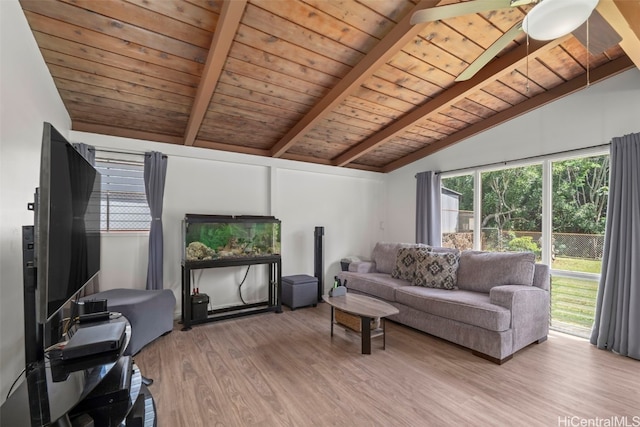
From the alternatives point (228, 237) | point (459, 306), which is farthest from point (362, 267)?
point (228, 237)

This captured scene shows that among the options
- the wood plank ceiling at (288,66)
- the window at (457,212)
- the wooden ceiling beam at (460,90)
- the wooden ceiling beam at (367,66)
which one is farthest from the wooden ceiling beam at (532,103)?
the wooden ceiling beam at (367,66)

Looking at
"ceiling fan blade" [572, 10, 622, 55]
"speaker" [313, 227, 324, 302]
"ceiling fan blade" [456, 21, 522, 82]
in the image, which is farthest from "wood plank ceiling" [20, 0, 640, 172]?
"speaker" [313, 227, 324, 302]

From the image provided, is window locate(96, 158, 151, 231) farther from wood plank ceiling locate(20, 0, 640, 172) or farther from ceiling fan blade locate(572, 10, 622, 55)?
ceiling fan blade locate(572, 10, 622, 55)

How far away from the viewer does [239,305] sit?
4.07 m

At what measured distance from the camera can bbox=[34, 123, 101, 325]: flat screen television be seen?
3.50 feet

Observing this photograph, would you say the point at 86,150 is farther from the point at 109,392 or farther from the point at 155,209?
the point at 109,392

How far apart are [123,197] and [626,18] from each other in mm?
4782

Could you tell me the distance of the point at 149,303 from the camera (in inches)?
108

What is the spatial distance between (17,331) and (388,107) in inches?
142

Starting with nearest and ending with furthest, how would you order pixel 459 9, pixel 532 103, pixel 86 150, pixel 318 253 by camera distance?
pixel 459 9
pixel 86 150
pixel 532 103
pixel 318 253

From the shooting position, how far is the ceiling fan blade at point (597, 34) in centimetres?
167

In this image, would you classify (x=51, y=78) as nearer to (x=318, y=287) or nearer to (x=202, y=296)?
(x=202, y=296)

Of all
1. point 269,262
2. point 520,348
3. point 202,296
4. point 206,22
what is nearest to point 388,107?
point 206,22

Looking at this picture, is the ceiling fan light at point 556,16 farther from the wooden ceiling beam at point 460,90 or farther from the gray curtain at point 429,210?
the gray curtain at point 429,210
